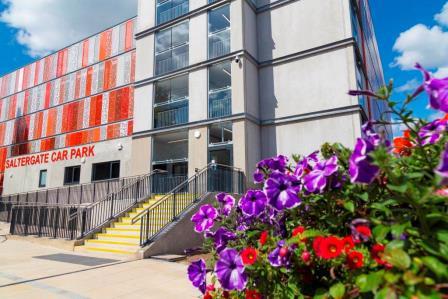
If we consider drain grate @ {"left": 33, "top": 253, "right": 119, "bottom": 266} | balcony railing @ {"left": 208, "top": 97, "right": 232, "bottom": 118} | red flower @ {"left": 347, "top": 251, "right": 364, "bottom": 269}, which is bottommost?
drain grate @ {"left": 33, "top": 253, "right": 119, "bottom": 266}

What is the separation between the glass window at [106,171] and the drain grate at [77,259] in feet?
34.4

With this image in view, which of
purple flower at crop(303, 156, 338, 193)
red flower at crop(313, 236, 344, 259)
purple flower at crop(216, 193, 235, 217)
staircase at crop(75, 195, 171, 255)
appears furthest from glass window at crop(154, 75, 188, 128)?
red flower at crop(313, 236, 344, 259)

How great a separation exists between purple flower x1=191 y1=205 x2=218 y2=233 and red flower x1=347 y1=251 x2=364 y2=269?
117 cm

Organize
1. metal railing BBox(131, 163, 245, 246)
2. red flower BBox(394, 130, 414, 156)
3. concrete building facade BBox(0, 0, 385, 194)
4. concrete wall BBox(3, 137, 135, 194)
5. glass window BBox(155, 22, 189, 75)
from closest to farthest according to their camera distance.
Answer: red flower BBox(394, 130, 414, 156)
metal railing BBox(131, 163, 245, 246)
concrete building facade BBox(0, 0, 385, 194)
glass window BBox(155, 22, 189, 75)
concrete wall BBox(3, 137, 135, 194)

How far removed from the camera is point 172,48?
56.2 ft

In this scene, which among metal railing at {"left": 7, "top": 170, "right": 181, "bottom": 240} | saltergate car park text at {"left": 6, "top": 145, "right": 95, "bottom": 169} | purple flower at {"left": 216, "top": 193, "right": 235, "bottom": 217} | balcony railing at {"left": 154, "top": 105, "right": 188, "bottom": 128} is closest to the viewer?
purple flower at {"left": 216, "top": 193, "right": 235, "bottom": 217}

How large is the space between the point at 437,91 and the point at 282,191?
0.89m

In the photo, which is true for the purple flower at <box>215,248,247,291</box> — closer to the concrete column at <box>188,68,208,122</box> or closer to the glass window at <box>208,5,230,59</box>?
the concrete column at <box>188,68,208,122</box>

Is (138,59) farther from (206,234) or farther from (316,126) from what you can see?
(206,234)

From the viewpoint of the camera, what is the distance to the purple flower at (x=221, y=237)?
7.82 ft

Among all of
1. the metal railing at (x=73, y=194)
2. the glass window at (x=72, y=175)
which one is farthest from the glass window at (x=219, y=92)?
the glass window at (x=72, y=175)

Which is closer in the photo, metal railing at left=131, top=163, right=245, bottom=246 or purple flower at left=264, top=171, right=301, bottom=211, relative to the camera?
purple flower at left=264, top=171, right=301, bottom=211

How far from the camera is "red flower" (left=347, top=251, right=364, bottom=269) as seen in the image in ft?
4.74

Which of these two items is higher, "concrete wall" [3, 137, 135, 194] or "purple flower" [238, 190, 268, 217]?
"concrete wall" [3, 137, 135, 194]
